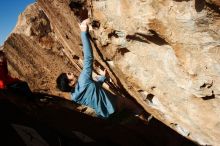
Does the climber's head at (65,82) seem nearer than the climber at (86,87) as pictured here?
No

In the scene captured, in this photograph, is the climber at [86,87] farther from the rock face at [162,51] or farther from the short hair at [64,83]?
the rock face at [162,51]

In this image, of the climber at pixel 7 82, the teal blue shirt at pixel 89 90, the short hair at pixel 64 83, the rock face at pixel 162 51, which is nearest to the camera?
the rock face at pixel 162 51

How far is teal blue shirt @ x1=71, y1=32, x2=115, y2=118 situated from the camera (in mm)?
5830

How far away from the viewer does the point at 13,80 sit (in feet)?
26.9

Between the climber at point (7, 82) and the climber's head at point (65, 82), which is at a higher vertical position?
the climber's head at point (65, 82)

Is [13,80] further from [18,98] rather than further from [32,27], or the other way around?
[32,27]

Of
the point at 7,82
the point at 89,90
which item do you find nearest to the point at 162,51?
the point at 89,90

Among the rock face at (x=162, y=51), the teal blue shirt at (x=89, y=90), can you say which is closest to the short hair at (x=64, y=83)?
the teal blue shirt at (x=89, y=90)

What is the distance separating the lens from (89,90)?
6055mm

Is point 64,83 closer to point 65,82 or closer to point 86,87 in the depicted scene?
point 65,82

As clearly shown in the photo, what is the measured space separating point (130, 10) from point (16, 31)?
7004 millimetres

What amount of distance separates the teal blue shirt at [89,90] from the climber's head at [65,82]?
150mm

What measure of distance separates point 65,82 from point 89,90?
19.1 inches

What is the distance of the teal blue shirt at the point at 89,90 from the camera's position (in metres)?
5.83
